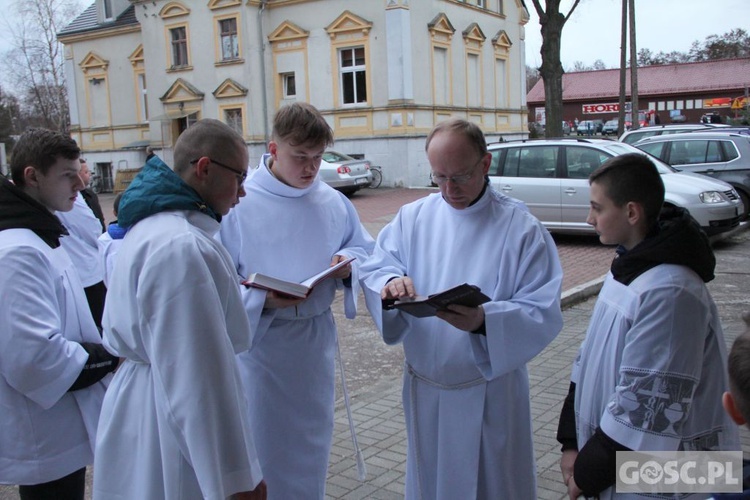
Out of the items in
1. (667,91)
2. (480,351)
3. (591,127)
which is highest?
(667,91)

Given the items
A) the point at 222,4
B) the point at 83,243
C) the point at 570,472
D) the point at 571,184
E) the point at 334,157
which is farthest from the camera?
the point at 222,4

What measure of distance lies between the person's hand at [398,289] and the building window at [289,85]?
2354 centimetres

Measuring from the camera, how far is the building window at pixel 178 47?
87.5ft

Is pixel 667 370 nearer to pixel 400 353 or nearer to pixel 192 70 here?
pixel 400 353

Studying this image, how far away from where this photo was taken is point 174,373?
194 cm

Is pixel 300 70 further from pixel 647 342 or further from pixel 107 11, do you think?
pixel 647 342

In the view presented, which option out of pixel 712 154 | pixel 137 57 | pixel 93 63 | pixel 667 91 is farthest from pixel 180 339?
pixel 667 91

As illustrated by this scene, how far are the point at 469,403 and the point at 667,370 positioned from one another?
83 cm

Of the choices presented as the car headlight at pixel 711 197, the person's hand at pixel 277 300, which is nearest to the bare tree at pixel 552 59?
the car headlight at pixel 711 197

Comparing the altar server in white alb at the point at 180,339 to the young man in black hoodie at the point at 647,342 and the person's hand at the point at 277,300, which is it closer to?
the person's hand at the point at 277,300

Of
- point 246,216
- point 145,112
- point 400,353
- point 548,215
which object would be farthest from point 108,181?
point 246,216

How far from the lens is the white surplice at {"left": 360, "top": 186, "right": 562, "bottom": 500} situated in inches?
101

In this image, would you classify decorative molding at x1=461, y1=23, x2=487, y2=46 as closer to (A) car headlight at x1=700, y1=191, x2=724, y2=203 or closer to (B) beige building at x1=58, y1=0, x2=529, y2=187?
(B) beige building at x1=58, y1=0, x2=529, y2=187

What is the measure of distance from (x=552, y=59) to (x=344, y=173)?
24.0ft
